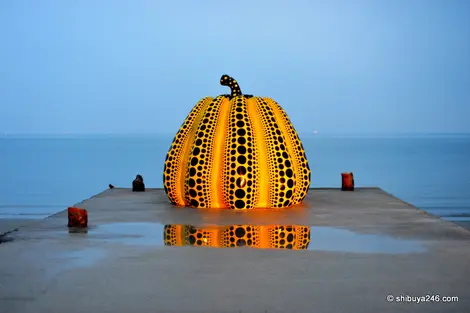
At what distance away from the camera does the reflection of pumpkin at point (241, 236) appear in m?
Result: 5.82

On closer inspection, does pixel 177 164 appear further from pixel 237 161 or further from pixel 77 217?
pixel 77 217

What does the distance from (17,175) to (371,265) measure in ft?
53.6

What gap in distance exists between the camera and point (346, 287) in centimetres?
443

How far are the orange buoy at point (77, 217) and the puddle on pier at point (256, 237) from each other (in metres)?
0.14

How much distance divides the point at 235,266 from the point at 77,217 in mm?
2076

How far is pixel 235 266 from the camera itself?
16.4 feet

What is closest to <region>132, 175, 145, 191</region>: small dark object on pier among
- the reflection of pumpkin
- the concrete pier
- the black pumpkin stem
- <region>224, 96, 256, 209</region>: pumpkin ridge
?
the black pumpkin stem

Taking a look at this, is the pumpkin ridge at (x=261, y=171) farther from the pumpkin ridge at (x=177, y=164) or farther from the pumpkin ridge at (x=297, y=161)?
the pumpkin ridge at (x=177, y=164)

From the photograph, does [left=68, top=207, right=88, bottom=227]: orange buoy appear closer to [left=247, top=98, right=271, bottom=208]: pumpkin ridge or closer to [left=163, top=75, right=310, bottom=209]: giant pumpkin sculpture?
[left=163, top=75, right=310, bottom=209]: giant pumpkin sculpture

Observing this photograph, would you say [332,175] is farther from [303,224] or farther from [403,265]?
[403,265]

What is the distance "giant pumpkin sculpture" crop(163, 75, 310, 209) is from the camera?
26.1ft

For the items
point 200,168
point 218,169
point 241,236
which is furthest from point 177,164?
point 241,236

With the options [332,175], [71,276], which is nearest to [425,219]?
[71,276]

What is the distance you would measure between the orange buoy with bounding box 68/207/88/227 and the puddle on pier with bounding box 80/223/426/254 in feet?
0.46
